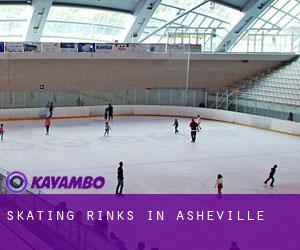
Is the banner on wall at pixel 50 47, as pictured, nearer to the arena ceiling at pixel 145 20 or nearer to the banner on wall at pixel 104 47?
the banner on wall at pixel 104 47

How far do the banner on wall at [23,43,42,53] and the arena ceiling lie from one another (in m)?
3.99

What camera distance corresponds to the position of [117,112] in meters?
37.3

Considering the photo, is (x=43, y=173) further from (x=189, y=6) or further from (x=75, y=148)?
(x=189, y=6)

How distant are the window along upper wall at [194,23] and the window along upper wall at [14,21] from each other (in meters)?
9.55

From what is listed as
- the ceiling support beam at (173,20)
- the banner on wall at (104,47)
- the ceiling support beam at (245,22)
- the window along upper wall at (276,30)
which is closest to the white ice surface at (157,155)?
the banner on wall at (104,47)

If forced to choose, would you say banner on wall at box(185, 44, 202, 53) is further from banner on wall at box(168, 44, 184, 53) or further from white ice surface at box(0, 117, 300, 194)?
white ice surface at box(0, 117, 300, 194)

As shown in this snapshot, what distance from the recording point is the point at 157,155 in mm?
23438

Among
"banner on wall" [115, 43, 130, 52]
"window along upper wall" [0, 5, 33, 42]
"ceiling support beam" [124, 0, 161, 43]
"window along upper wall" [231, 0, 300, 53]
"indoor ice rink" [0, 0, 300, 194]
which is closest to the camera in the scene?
"indoor ice rink" [0, 0, 300, 194]

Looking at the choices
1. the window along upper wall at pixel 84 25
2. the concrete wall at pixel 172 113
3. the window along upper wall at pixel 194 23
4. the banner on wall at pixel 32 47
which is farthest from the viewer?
the window along upper wall at pixel 194 23

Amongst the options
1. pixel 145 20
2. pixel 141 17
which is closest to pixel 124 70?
pixel 141 17

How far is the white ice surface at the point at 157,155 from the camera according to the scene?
18.9 metres

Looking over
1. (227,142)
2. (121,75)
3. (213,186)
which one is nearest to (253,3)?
(121,75)

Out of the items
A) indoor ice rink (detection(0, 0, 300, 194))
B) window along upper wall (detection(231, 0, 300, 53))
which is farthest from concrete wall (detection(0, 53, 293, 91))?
window along upper wall (detection(231, 0, 300, 53))

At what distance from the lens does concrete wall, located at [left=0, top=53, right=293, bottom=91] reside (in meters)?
34.2
